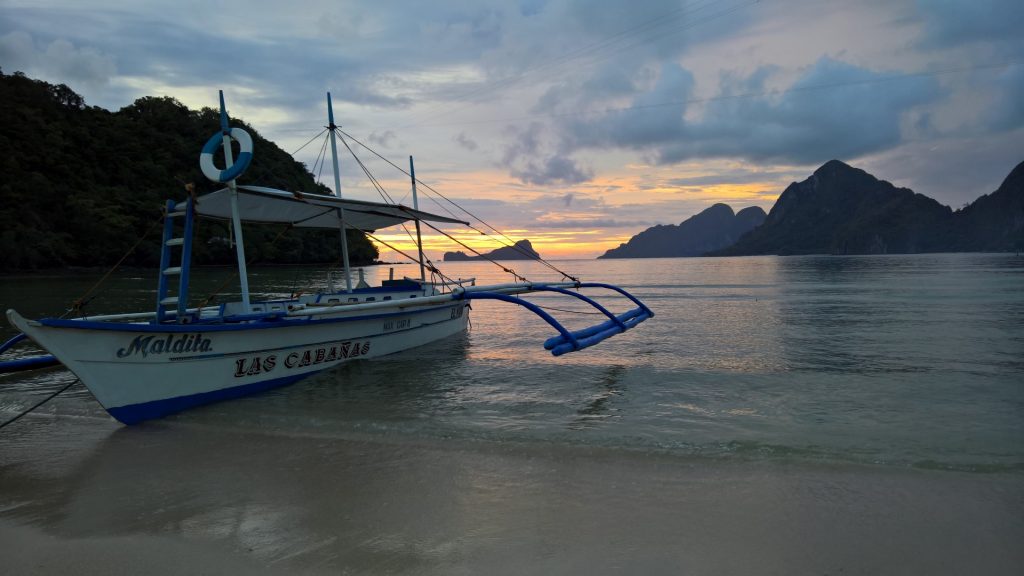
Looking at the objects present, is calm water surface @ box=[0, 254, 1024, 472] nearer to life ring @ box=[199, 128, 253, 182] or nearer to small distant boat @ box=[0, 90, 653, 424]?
small distant boat @ box=[0, 90, 653, 424]

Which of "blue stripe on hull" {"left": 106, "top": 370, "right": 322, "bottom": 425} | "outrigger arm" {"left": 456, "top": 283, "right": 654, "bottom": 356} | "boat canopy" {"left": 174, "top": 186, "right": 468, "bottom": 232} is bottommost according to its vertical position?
"blue stripe on hull" {"left": 106, "top": 370, "right": 322, "bottom": 425}

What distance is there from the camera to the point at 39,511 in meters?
5.14

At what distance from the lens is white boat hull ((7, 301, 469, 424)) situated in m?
7.31

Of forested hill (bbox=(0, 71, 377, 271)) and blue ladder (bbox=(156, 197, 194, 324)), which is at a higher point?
forested hill (bbox=(0, 71, 377, 271))

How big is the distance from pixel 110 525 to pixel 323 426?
11.1ft

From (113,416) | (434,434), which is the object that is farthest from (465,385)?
(113,416)

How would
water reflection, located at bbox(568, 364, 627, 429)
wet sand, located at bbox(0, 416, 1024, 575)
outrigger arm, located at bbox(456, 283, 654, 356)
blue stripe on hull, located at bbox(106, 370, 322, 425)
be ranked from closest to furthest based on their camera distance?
1. wet sand, located at bbox(0, 416, 1024, 575)
2. blue stripe on hull, located at bbox(106, 370, 322, 425)
3. water reflection, located at bbox(568, 364, 627, 429)
4. outrigger arm, located at bbox(456, 283, 654, 356)

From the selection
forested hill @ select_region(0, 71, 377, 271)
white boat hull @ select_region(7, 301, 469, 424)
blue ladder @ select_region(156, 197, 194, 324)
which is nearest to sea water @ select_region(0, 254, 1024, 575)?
white boat hull @ select_region(7, 301, 469, 424)

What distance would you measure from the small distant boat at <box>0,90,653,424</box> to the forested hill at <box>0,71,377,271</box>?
55.1 meters

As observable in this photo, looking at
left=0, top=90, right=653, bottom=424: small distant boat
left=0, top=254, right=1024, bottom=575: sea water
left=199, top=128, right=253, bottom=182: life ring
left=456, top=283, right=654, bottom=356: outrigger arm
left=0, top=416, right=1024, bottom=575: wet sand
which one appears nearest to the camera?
left=0, top=416, right=1024, bottom=575: wet sand

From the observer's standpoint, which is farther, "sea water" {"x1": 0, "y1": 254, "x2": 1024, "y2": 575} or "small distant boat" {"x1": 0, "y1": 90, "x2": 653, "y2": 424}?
"small distant boat" {"x1": 0, "y1": 90, "x2": 653, "y2": 424}

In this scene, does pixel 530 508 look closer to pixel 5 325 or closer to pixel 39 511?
pixel 39 511

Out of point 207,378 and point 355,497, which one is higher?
point 207,378

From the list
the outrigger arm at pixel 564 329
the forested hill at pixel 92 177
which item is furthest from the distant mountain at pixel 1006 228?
the outrigger arm at pixel 564 329
